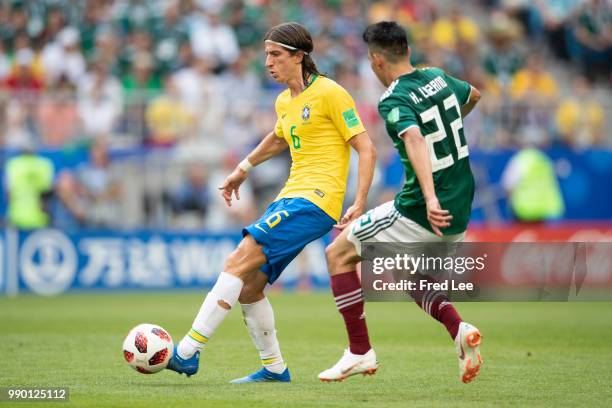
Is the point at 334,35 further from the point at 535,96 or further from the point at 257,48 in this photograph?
the point at 535,96

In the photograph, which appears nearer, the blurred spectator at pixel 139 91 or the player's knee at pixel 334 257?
the player's knee at pixel 334 257

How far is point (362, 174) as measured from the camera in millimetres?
8117

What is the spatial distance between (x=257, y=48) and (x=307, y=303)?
6.68 m

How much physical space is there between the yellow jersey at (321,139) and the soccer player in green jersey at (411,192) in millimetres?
335

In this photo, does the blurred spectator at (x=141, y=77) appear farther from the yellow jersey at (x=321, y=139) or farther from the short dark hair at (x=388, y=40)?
the short dark hair at (x=388, y=40)

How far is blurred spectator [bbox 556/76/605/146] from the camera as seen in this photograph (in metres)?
21.5

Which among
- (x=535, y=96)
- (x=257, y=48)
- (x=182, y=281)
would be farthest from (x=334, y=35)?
(x=182, y=281)

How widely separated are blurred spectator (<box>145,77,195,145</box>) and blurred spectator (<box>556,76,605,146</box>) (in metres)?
7.23

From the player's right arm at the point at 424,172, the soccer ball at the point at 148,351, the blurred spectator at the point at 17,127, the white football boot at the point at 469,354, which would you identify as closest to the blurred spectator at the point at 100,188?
the blurred spectator at the point at 17,127

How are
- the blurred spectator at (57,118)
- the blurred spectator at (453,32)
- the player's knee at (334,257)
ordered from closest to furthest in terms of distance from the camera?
the player's knee at (334,257) < the blurred spectator at (57,118) < the blurred spectator at (453,32)

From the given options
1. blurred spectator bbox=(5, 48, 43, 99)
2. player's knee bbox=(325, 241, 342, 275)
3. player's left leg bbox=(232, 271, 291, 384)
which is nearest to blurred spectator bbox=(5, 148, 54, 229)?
blurred spectator bbox=(5, 48, 43, 99)

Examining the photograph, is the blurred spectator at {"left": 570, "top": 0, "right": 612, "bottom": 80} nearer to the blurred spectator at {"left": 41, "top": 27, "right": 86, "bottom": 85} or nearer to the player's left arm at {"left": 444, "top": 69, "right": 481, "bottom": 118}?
the blurred spectator at {"left": 41, "top": 27, "right": 86, "bottom": 85}

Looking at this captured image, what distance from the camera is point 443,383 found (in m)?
8.40

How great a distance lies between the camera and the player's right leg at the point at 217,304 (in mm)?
8039
